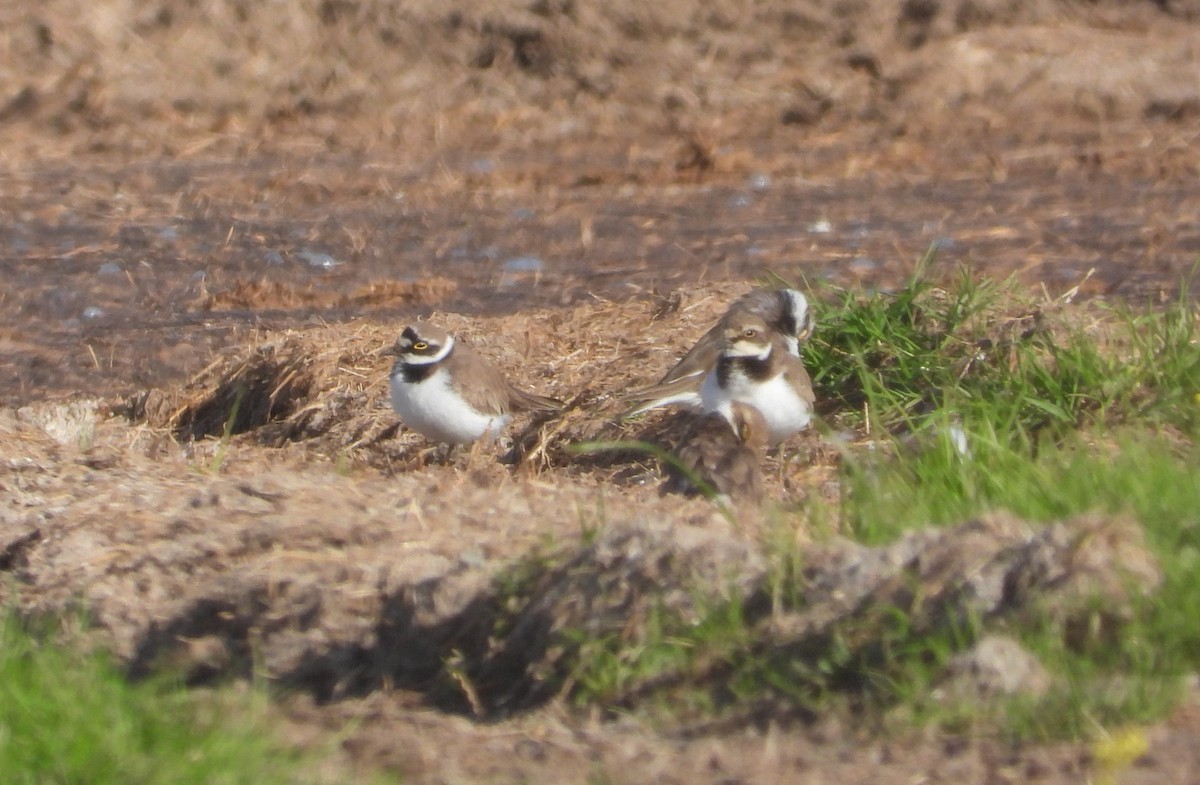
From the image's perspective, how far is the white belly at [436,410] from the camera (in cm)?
896

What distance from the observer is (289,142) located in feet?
56.1

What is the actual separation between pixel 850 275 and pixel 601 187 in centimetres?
401

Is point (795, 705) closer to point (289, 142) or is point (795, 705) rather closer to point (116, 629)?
point (116, 629)

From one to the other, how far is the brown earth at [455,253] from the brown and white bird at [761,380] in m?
0.28

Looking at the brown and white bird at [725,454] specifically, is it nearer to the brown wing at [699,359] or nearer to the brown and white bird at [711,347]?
the brown and white bird at [711,347]

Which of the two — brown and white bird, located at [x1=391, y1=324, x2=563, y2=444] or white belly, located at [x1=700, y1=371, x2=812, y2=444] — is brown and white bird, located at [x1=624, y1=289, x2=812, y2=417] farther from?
brown and white bird, located at [x1=391, y1=324, x2=563, y2=444]

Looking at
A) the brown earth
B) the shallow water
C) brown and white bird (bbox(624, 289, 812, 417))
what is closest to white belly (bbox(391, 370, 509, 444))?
the brown earth

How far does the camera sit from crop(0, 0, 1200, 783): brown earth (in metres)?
5.45

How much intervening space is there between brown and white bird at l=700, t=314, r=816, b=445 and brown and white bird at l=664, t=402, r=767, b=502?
0.12 m

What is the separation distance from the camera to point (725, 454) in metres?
7.71

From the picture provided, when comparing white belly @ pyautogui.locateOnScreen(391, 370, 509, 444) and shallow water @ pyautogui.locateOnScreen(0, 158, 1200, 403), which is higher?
white belly @ pyautogui.locateOnScreen(391, 370, 509, 444)

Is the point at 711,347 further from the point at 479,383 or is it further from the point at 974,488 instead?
the point at 974,488

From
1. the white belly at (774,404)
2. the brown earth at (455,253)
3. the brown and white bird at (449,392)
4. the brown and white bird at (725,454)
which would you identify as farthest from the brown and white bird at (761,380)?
the brown and white bird at (449,392)

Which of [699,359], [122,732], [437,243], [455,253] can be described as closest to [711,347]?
[699,359]
